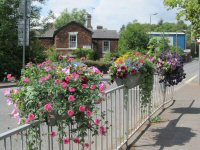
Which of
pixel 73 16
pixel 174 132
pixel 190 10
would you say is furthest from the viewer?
pixel 73 16

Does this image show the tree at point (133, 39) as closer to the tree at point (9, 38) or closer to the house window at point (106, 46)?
the house window at point (106, 46)

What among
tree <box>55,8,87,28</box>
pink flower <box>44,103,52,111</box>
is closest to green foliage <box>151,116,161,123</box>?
pink flower <box>44,103,52,111</box>

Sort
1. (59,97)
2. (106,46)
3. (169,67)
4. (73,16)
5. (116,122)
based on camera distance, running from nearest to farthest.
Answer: (59,97) < (116,122) < (169,67) < (106,46) < (73,16)

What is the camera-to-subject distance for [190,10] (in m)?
19.1

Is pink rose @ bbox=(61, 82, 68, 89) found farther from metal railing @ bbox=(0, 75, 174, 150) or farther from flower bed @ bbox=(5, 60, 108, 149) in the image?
metal railing @ bbox=(0, 75, 174, 150)

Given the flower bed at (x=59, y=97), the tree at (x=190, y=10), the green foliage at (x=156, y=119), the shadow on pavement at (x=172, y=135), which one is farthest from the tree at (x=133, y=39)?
the flower bed at (x=59, y=97)

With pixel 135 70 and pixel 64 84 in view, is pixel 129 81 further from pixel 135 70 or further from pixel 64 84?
pixel 64 84

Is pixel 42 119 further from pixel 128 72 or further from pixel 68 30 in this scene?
pixel 68 30

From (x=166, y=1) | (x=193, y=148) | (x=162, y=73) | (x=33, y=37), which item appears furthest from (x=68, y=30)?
(x=193, y=148)

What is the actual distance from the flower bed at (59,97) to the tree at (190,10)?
1548 cm

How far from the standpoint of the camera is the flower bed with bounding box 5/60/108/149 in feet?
12.5

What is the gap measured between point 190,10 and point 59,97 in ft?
53.4

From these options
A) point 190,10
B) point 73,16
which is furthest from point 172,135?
point 73,16

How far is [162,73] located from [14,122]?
386 centimetres
